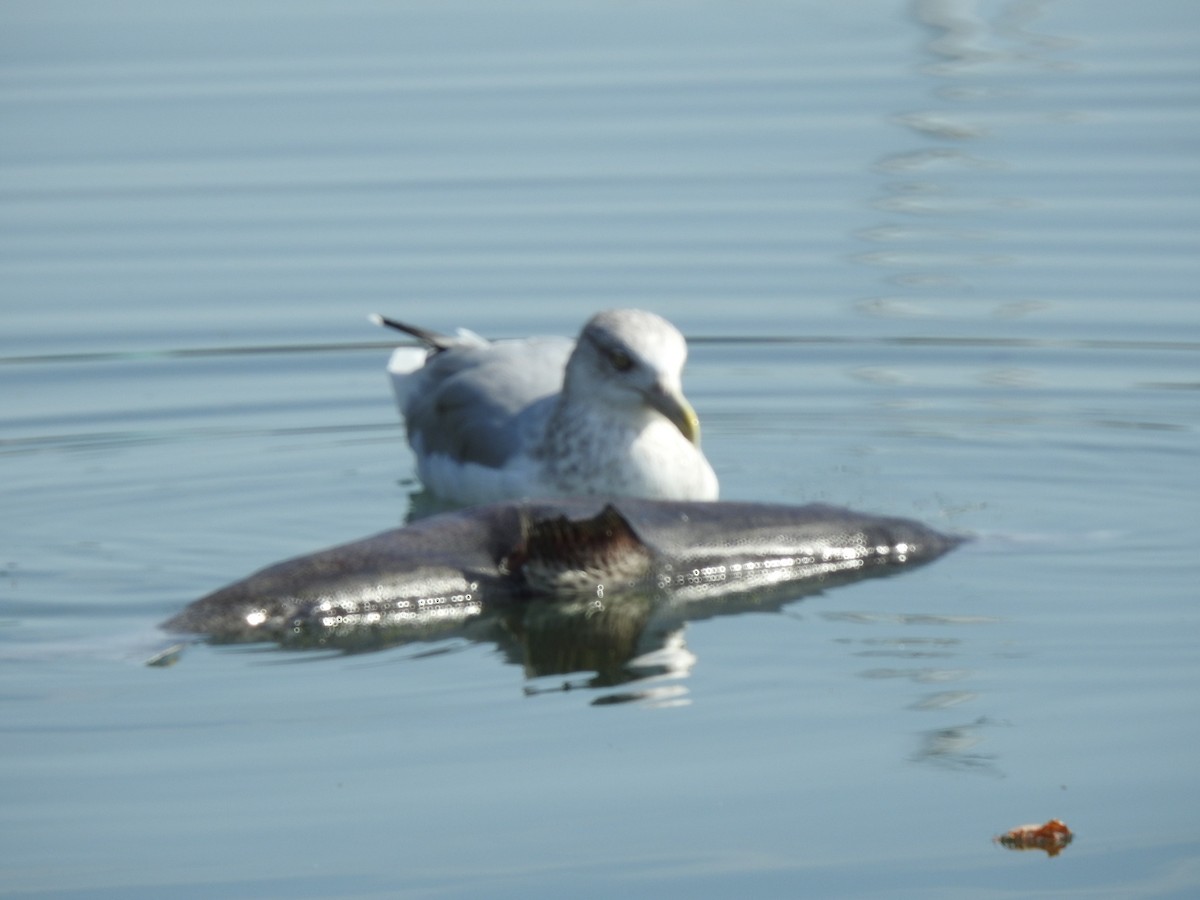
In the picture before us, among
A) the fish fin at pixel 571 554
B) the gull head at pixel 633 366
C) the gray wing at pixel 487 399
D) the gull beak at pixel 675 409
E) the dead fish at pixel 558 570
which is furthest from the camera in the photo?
the gray wing at pixel 487 399

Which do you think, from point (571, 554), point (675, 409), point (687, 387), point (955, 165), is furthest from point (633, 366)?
point (955, 165)

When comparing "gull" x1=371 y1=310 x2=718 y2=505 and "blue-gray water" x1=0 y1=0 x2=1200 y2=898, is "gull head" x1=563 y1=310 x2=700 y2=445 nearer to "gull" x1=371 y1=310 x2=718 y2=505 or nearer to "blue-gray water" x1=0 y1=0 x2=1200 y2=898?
"gull" x1=371 y1=310 x2=718 y2=505

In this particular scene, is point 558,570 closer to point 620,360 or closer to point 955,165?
point 620,360

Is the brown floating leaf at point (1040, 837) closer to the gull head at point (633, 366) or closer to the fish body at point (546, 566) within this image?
the fish body at point (546, 566)

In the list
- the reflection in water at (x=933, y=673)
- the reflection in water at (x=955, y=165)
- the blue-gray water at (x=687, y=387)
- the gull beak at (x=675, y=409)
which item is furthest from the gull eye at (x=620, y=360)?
the reflection in water at (x=955, y=165)

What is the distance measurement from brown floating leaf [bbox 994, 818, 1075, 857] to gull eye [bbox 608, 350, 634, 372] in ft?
11.8

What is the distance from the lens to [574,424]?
9.07m

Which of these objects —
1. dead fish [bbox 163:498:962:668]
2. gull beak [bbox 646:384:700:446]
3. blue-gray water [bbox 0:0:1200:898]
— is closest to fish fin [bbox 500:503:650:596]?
dead fish [bbox 163:498:962:668]

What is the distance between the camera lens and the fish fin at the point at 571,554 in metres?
7.62

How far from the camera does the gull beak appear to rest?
344 inches

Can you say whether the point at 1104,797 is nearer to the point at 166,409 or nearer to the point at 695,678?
the point at 695,678

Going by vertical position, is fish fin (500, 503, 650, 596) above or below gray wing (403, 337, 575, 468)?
below

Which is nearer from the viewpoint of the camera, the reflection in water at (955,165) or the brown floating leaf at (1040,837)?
the brown floating leaf at (1040,837)

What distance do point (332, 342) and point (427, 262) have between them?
1229mm
